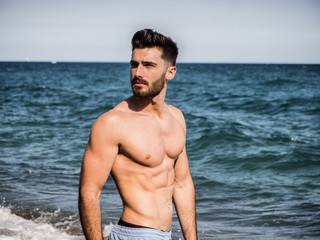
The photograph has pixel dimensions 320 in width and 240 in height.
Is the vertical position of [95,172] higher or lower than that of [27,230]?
higher

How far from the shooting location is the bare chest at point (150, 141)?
2463 mm

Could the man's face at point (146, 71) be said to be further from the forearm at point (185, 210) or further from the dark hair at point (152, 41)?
the forearm at point (185, 210)

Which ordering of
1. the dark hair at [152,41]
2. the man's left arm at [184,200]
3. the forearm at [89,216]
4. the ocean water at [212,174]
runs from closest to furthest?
the forearm at [89,216] → the dark hair at [152,41] → the man's left arm at [184,200] → the ocean water at [212,174]

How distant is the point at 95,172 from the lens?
91.7 inches

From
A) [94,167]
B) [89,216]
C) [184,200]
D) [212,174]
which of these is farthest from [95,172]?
[212,174]

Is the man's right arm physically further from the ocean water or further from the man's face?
the ocean water

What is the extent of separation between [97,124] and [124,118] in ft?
0.68

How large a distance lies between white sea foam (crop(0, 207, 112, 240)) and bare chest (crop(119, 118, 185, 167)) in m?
2.85

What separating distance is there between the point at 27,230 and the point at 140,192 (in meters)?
3.24

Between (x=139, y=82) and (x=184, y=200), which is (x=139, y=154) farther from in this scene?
(x=184, y=200)

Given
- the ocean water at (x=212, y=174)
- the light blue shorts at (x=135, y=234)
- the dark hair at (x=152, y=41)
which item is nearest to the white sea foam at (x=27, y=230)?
the ocean water at (x=212, y=174)

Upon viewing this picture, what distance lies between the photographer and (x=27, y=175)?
8461 mm

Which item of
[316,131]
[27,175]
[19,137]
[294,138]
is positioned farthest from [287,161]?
[19,137]

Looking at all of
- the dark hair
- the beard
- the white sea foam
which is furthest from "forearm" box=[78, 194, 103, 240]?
the white sea foam
